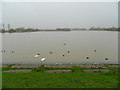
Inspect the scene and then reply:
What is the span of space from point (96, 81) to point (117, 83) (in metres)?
0.93

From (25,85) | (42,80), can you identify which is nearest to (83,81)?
(42,80)

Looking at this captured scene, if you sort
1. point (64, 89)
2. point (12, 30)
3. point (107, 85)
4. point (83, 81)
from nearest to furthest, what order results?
point (64, 89) → point (107, 85) → point (83, 81) → point (12, 30)

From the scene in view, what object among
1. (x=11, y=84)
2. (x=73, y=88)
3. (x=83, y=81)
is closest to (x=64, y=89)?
(x=73, y=88)

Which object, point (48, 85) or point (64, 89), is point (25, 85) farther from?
point (64, 89)

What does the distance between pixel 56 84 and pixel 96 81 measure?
6.13 ft

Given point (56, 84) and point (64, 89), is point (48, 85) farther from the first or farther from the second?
point (64, 89)

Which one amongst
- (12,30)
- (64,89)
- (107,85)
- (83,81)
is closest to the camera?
(64,89)

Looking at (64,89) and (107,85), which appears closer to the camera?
(64,89)

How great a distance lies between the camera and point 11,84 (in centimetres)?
829

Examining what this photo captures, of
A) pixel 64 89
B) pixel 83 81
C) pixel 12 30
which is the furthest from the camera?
pixel 12 30

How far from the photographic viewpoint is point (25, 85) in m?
8.12

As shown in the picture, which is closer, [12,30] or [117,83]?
[117,83]

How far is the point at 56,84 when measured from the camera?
27.0 ft

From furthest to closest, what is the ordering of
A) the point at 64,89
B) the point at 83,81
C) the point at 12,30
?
the point at 12,30, the point at 83,81, the point at 64,89
